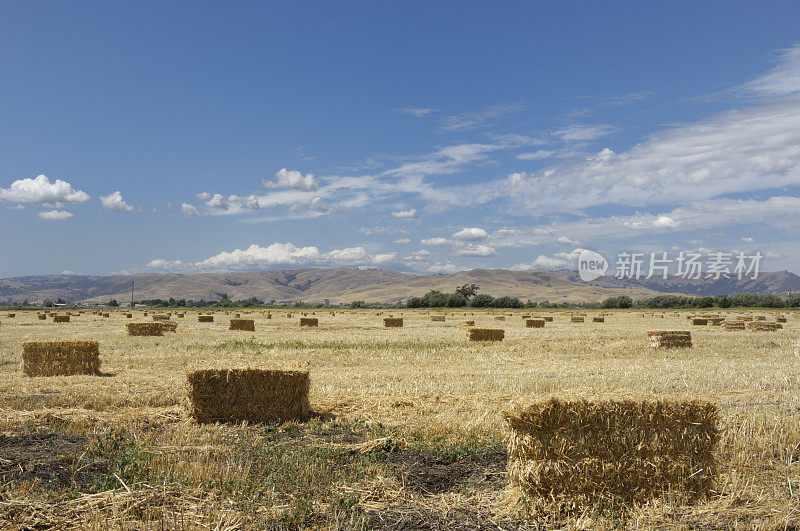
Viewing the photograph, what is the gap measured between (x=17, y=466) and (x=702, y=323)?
49390 millimetres

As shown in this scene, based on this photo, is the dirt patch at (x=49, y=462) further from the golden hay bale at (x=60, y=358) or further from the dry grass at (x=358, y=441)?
the golden hay bale at (x=60, y=358)

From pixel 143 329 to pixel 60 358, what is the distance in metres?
16.2

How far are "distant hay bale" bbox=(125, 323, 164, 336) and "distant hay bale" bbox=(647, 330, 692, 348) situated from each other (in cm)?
2612

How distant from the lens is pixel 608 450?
695 cm

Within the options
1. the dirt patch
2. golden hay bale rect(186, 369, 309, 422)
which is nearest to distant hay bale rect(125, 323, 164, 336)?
golden hay bale rect(186, 369, 309, 422)

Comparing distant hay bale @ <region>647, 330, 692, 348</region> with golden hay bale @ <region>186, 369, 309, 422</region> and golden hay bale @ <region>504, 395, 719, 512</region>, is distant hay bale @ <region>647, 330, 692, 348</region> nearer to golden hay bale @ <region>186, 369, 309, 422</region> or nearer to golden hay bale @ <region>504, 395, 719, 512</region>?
golden hay bale @ <region>186, 369, 309, 422</region>

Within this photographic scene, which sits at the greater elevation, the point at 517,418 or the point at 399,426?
the point at 517,418

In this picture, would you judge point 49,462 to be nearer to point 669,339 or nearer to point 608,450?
point 608,450

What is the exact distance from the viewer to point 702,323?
47.0m

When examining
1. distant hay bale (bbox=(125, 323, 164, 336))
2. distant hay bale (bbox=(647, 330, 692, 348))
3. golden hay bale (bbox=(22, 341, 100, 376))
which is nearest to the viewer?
golden hay bale (bbox=(22, 341, 100, 376))

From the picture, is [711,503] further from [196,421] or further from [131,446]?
[196,421]

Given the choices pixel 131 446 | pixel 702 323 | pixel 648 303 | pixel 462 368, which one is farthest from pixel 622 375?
pixel 648 303

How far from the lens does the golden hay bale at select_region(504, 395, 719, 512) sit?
681cm

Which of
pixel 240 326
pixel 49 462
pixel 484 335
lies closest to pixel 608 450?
A: pixel 49 462
